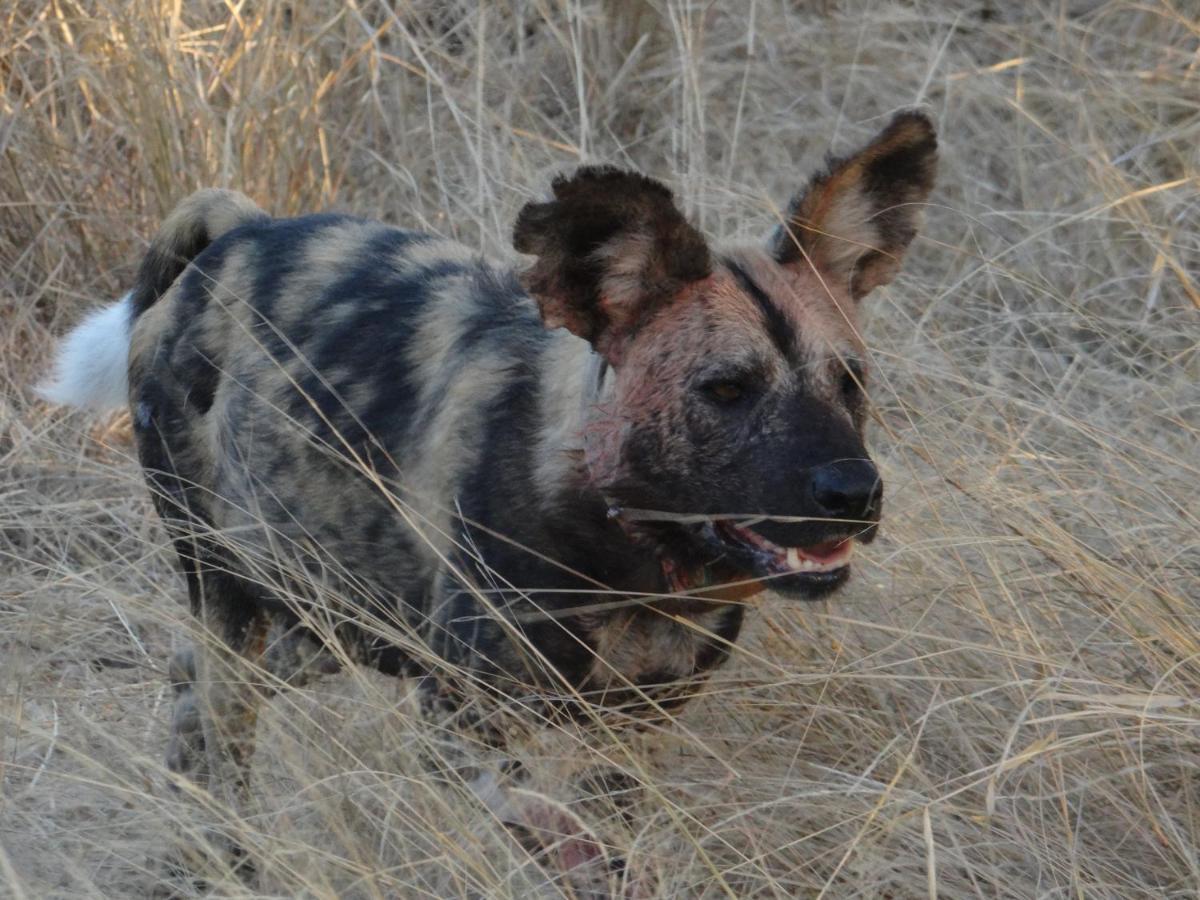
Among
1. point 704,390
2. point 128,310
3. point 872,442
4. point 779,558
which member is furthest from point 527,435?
point 872,442

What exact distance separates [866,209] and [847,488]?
64 centimetres

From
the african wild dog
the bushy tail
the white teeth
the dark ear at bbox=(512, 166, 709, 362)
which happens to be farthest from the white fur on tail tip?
the white teeth

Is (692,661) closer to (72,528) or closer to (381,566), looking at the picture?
(381,566)

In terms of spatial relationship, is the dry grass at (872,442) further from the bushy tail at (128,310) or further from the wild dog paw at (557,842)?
the bushy tail at (128,310)

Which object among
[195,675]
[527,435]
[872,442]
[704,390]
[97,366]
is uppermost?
[704,390]

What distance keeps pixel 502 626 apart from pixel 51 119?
9.37 feet

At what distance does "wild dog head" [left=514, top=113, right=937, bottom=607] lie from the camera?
2.39 metres

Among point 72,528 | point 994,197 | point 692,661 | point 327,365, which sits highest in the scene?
point 327,365

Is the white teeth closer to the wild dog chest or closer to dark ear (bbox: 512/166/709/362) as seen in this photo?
the wild dog chest

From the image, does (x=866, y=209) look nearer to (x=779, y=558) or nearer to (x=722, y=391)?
(x=722, y=391)

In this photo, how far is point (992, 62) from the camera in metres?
5.96

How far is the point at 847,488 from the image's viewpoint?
7.61 feet

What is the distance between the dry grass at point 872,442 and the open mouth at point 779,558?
0.09 m

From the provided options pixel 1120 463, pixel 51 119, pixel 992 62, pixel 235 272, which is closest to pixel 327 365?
pixel 235 272
